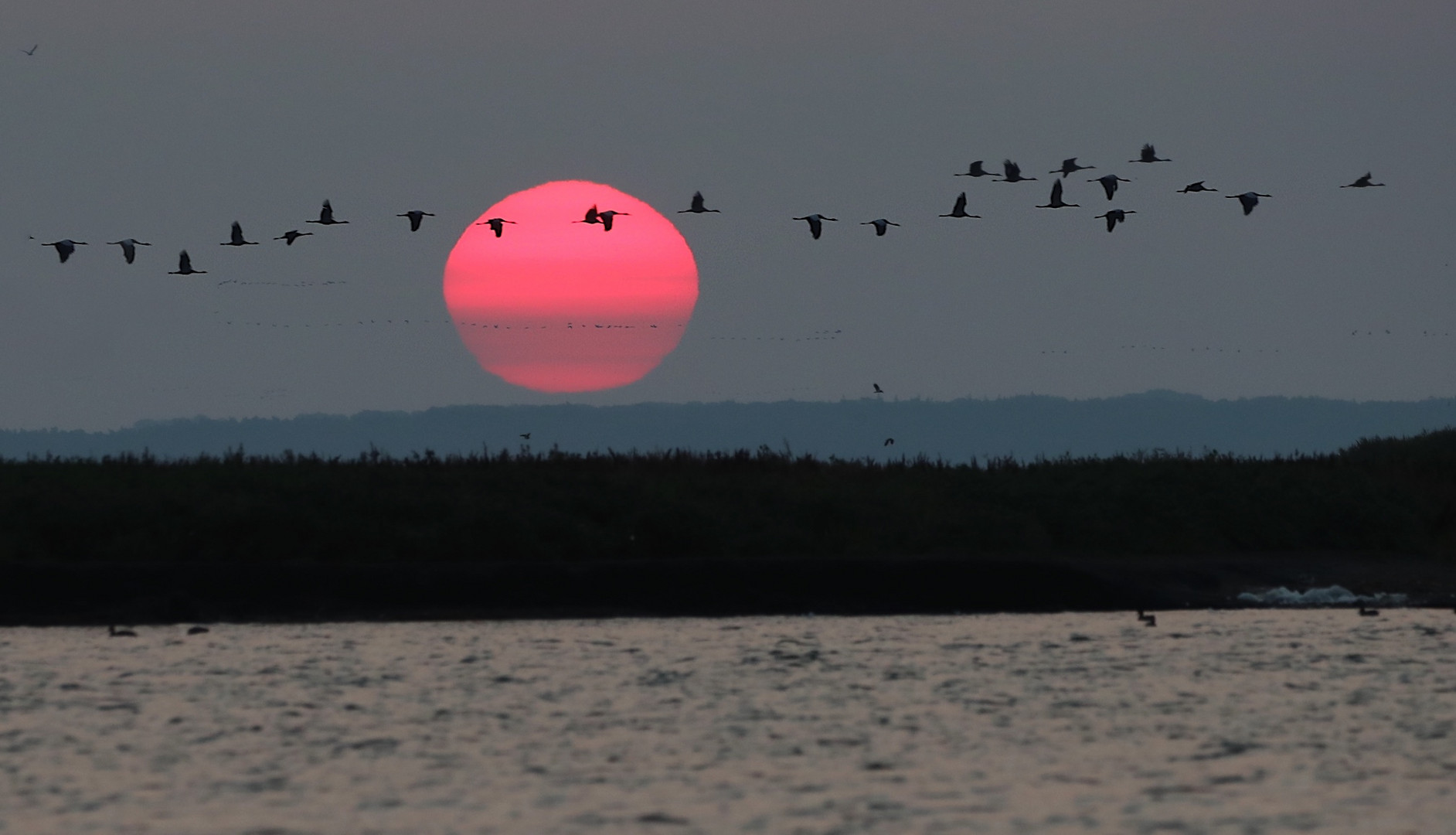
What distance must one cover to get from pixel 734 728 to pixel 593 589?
48.8ft

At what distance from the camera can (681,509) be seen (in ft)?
145

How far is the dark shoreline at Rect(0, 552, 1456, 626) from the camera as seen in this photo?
3928cm

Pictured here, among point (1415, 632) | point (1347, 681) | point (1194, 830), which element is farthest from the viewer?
point (1415, 632)

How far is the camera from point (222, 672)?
31.4 metres

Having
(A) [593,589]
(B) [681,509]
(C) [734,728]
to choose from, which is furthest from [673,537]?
(C) [734,728]

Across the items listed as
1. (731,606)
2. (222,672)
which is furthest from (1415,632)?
(222,672)

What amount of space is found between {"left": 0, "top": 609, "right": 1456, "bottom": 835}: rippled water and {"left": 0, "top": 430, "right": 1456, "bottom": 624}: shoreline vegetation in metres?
2.26

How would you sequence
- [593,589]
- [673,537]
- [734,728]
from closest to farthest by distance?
[734,728] → [593,589] → [673,537]

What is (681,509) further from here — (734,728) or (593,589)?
(734,728)

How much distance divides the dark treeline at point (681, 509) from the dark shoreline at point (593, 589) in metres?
1.25

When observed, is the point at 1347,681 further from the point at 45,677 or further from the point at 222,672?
the point at 45,677

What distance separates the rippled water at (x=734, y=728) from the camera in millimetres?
20875

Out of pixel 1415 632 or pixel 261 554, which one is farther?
pixel 261 554

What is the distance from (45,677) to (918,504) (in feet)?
72.6
